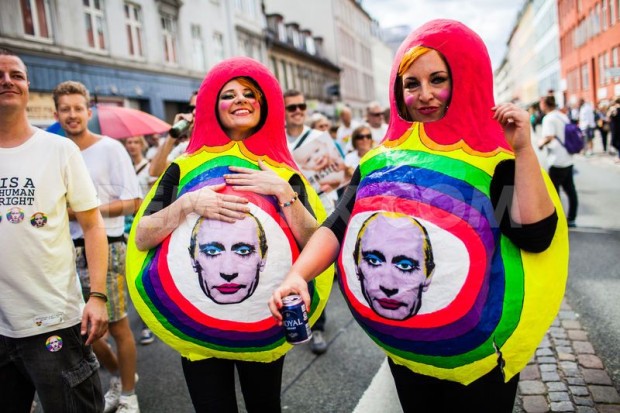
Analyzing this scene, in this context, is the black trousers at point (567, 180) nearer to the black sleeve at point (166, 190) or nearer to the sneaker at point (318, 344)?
the sneaker at point (318, 344)

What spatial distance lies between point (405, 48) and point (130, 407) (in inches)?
107

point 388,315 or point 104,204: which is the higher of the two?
point 104,204

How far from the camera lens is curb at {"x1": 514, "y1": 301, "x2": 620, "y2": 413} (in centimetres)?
286

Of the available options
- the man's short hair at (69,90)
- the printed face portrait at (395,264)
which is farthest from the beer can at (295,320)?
the man's short hair at (69,90)

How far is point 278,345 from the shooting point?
6.92 feet

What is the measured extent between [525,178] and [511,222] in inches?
5.8

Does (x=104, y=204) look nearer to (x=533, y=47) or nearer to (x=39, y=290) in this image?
(x=39, y=290)

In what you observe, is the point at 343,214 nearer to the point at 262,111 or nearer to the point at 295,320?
the point at 295,320

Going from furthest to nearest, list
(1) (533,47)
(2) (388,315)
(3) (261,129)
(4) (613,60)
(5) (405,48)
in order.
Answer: (1) (533,47) < (4) (613,60) < (3) (261,129) < (5) (405,48) < (2) (388,315)

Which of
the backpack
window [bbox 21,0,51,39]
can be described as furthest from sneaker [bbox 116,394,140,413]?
window [bbox 21,0,51,39]

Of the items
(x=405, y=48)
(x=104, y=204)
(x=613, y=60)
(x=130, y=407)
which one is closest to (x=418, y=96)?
(x=405, y=48)

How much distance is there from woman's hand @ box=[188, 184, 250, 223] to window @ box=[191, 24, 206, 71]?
18.4 metres

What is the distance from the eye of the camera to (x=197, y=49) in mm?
19578

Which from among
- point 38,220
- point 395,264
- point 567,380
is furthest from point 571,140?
point 38,220
